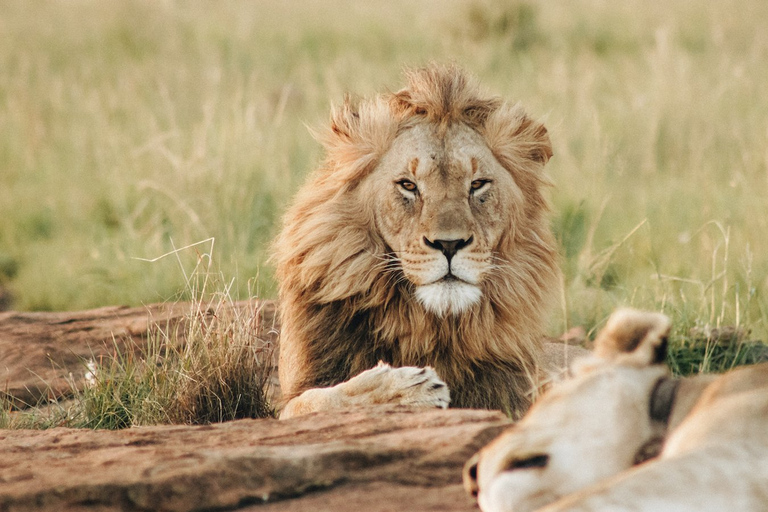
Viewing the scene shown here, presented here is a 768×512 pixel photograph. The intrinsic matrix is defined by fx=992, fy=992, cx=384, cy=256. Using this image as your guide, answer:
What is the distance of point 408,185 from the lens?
368 centimetres

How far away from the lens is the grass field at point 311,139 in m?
6.21

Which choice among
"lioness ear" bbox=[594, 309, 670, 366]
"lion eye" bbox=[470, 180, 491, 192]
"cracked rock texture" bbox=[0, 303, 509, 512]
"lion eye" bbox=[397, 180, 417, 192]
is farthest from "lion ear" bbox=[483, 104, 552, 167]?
"lioness ear" bbox=[594, 309, 670, 366]

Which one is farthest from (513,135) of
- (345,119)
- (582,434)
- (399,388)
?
(582,434)

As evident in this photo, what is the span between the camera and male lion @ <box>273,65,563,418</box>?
3.55m

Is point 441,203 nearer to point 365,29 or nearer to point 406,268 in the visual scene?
point 406,268

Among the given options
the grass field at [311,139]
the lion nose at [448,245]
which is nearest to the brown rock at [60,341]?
the grass field at [311,139]

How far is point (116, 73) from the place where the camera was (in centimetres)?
1236

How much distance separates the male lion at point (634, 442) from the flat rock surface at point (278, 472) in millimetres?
298

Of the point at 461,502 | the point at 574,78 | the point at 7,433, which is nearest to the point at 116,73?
the point at 574,78

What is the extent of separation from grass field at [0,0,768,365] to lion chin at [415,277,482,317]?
2.70 ft

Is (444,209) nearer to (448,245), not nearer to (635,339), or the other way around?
(448,245)

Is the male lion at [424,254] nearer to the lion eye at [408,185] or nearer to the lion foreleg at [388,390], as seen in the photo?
the lion eye at [408,185]

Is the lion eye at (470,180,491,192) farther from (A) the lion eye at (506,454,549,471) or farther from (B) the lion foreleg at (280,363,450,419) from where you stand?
(A) the lion eye at (506,454,549,471)

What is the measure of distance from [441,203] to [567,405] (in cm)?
174
